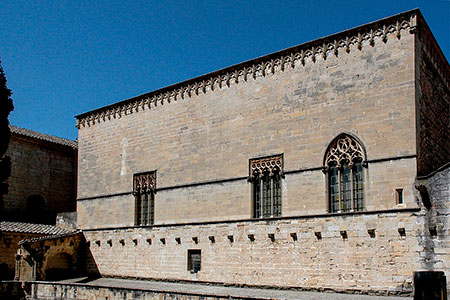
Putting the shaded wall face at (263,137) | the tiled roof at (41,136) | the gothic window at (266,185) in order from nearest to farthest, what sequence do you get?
the shaded wall face at (263,137), the gothic window at (266,185), the tiled roof at (41,136)

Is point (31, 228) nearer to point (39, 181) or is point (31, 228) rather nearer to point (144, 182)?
point (39, 181)

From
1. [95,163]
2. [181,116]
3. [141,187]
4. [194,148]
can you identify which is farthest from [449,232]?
[95,163]

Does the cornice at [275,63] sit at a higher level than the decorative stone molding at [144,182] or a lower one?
higher

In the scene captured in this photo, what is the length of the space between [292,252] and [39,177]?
1654cm

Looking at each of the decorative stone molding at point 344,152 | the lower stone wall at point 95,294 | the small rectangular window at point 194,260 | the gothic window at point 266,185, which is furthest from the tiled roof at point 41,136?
the decorative stone molding at point 344,152

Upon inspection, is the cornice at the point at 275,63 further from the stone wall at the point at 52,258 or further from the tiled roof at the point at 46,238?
the stone wall at the point at 52,258

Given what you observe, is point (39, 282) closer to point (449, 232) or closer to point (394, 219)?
point (394, 219)

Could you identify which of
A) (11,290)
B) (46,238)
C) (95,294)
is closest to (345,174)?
(95,294)

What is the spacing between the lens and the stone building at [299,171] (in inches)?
550

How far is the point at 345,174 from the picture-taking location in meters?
15.2

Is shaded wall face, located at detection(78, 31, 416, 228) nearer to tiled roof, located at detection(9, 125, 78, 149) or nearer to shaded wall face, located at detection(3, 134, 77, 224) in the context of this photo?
shaded wall face, located at detection(3, 134, 77, 224)

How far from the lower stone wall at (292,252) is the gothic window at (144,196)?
1.86ft

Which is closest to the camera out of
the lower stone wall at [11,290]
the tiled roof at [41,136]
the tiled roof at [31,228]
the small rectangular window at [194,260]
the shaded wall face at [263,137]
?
the shaded wall face at [263,137]

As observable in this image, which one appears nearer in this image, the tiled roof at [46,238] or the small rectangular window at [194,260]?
the small rectangular window at [194,260]
